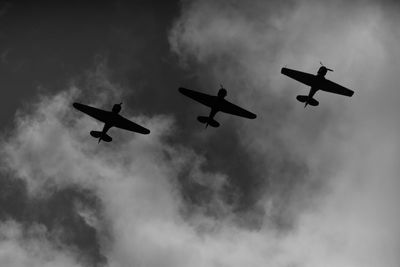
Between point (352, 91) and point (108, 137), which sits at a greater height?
point (352, 91)

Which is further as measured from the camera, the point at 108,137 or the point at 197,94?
the point at 108,137

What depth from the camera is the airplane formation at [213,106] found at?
336 feet

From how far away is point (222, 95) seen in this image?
9869cm

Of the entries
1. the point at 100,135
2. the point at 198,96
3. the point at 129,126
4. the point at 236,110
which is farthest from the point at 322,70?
the point at 100,135

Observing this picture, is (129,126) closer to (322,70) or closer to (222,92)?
(222,92)

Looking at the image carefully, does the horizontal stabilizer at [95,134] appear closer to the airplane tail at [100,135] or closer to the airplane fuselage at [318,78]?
the airplane tail at [100,135]

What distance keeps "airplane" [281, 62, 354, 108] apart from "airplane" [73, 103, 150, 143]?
25.9 m

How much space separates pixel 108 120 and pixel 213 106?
17.6 metres

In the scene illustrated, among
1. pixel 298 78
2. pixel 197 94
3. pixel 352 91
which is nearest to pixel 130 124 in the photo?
pixel 197 94

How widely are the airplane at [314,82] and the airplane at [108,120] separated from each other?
25906 mm

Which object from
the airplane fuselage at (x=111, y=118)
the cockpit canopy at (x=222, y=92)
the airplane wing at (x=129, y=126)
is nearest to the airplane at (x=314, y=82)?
the cockpit canopy at (x=222, y=92)

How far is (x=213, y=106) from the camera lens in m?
103

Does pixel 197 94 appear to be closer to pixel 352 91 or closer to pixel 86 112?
pixel 86 112

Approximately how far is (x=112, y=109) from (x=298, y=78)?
101 feet
